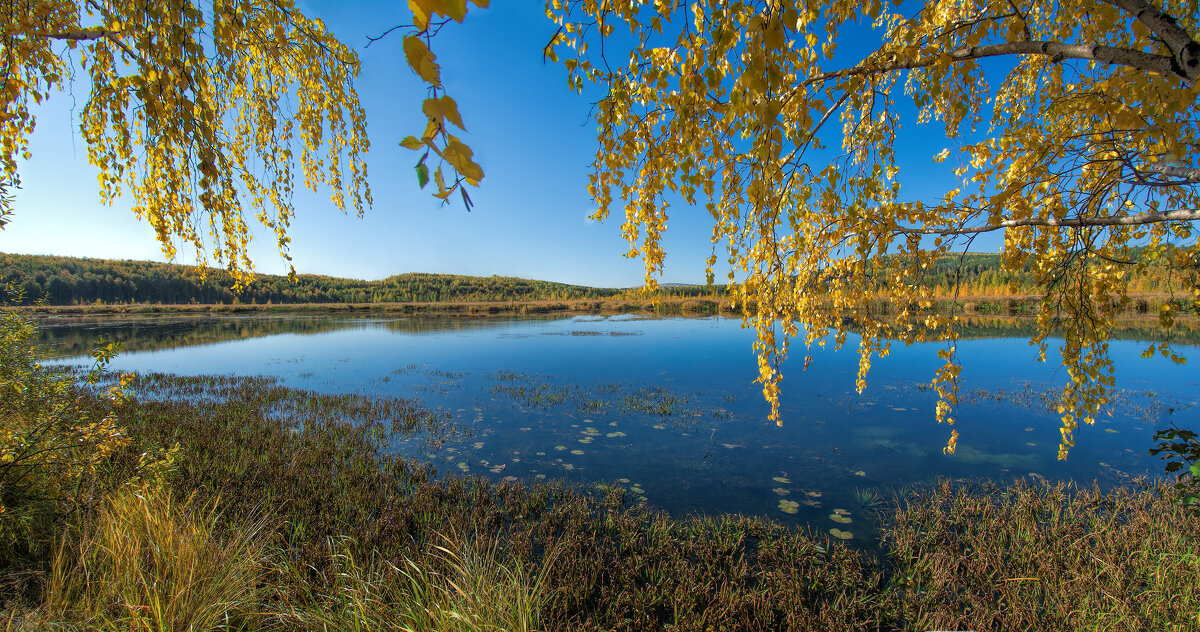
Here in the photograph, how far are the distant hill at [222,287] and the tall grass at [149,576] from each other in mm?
56908

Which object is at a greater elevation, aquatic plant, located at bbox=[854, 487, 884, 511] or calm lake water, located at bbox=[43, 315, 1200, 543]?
calm lake water, located at bbox=[43, 315, 1200, 543]

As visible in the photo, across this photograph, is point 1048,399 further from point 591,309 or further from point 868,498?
point 591,309

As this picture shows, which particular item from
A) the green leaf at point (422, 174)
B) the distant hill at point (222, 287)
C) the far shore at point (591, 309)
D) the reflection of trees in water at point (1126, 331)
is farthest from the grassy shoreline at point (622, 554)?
the distant hill at point (222, 287)

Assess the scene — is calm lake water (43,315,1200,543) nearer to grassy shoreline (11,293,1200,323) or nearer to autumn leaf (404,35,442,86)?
autumn leaf (404,35,442,86)

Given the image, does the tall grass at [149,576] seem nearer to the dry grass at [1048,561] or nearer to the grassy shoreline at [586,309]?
the dry grass at [1048,561]

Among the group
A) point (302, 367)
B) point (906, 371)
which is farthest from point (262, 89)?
point (906, 371)

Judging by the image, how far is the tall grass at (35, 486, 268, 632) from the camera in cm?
248

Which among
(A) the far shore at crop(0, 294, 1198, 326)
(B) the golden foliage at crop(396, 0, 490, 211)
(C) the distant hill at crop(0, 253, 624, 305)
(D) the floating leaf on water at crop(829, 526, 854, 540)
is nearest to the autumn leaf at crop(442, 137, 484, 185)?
(B) the golden foliage at crop(396, 0, 490, 211)

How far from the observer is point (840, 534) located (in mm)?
4812

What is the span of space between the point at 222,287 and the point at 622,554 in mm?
109443

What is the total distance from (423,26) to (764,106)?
1059 millimetres

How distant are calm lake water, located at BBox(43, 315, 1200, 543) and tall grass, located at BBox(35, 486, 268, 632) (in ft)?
11.3

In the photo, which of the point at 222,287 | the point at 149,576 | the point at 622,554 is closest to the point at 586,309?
the point at 622,554

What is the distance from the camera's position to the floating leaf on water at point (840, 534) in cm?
475
